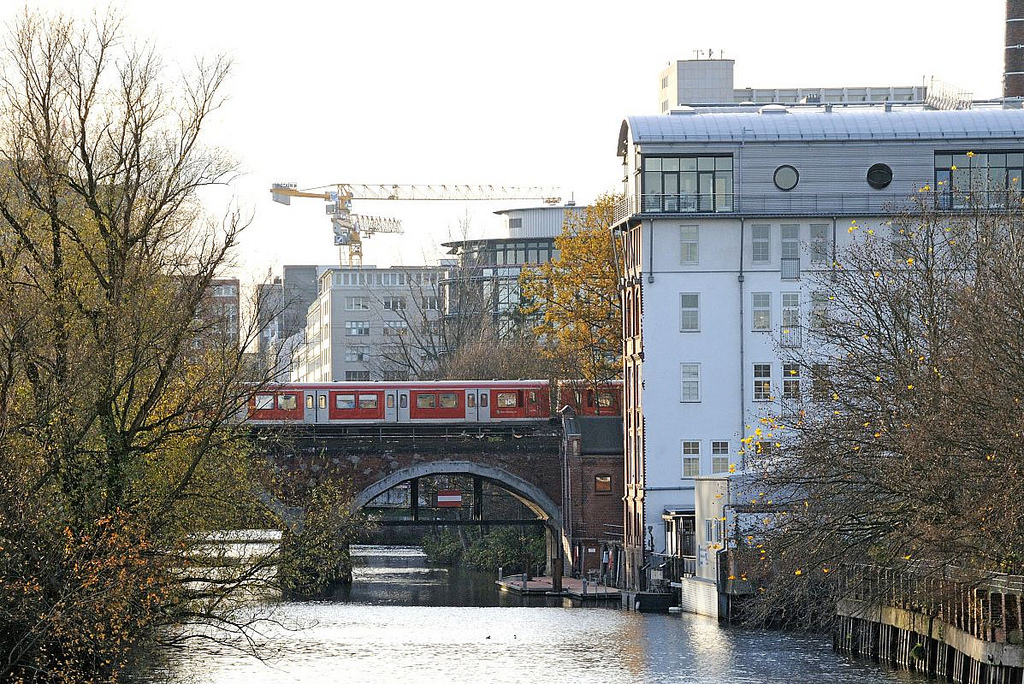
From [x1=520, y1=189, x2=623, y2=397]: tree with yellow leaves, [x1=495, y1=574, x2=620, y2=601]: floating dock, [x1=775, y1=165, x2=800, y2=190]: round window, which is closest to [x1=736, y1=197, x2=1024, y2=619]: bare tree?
[x1=775, y1=165, x2=800, y2=190]: round window

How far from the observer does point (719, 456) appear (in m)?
71.8

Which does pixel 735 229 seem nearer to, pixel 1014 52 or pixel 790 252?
pixel 790 252

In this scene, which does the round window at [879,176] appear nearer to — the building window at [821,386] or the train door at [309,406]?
the building window at [821,386]

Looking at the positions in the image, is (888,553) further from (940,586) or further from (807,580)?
(807,580)

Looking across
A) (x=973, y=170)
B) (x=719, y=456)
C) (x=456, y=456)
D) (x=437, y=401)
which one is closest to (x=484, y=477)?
(x=456, y=456)

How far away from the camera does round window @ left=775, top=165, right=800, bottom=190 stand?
234ft

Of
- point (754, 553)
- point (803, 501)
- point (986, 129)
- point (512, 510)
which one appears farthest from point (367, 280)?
point (803, 501)

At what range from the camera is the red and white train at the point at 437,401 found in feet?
273

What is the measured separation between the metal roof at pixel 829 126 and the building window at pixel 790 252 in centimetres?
373

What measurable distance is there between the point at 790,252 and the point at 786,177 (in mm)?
3095

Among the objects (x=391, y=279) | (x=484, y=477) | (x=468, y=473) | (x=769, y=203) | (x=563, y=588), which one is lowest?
(x=563, y=588)

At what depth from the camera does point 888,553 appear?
40812 mm

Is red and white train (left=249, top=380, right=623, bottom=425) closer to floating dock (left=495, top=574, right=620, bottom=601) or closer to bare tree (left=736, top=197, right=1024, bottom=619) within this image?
floating dock (left=495, top=574, right=620, bottom=601)

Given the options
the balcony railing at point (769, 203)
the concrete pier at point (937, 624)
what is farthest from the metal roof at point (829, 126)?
the concrete pier at point (937, 624)
